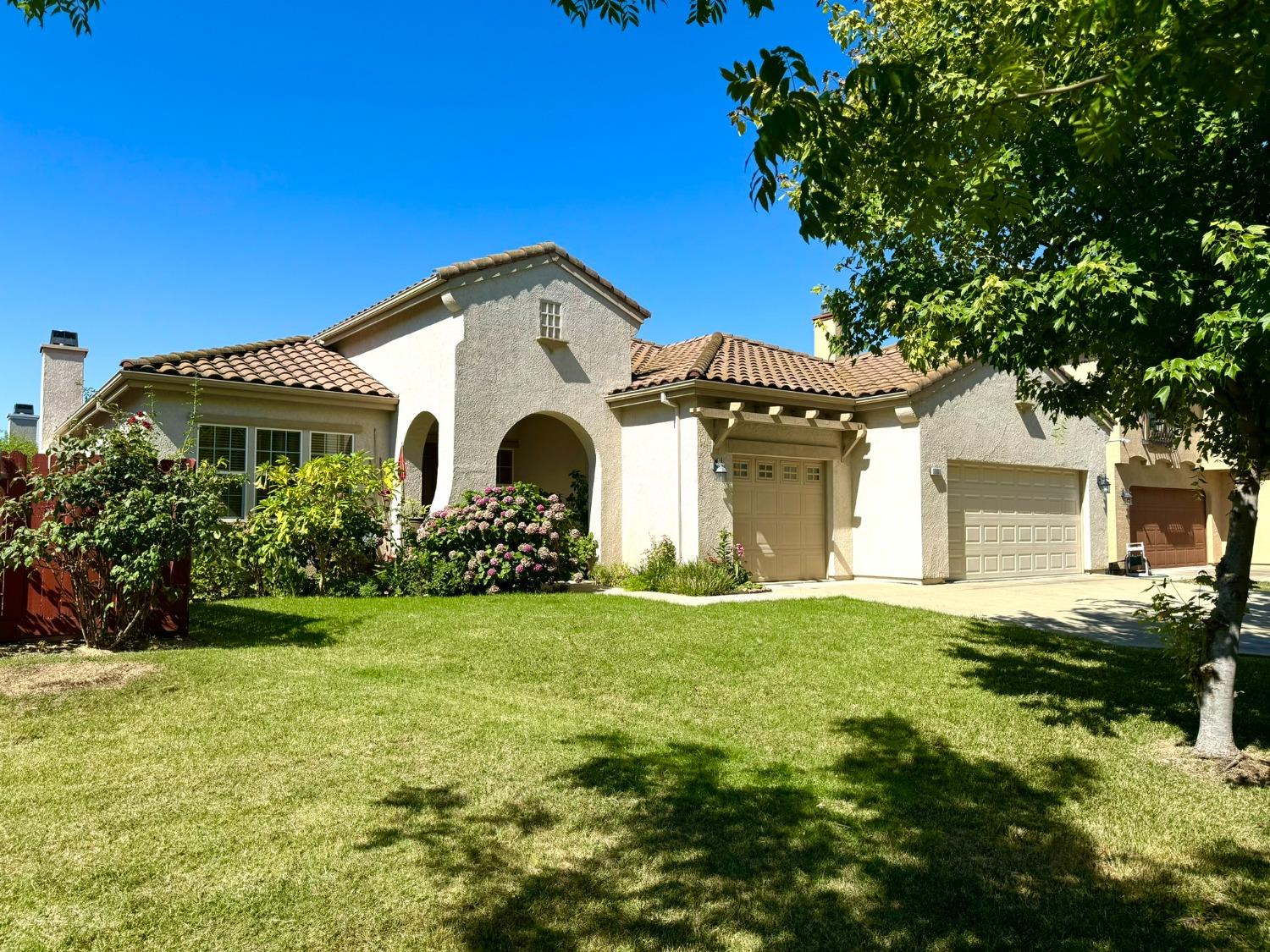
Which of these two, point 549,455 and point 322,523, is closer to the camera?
point 322,523

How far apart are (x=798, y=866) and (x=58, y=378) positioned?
→ 23.3 meters

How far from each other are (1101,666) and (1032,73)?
6312 millimetres

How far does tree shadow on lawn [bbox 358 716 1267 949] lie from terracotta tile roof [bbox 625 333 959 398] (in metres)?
10.1

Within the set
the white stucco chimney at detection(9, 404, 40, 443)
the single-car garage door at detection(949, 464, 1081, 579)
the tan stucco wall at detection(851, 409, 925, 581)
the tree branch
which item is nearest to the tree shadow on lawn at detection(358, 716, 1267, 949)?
the tree branch

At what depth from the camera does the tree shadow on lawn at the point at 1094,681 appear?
650 centimetres

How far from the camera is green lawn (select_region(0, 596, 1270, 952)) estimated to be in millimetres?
3240

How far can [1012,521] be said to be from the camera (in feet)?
59.0

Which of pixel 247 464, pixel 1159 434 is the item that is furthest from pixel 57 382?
pixel 1159 434

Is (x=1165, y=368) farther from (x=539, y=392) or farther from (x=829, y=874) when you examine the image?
(x=539, y=392)

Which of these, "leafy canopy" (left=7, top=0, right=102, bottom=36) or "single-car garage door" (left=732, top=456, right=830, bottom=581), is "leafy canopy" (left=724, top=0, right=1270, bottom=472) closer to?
"leafy canopy" (left=7, top=0, right=102, bottom=36)

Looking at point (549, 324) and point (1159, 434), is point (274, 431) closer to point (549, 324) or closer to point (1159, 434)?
point (549, 324)

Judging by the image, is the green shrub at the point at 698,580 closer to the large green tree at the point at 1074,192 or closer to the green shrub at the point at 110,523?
the large green tree at the point at 1074,192

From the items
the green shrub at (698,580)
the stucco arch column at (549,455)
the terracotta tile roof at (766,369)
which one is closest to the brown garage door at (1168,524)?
the terracotta tile roof at (766,369)

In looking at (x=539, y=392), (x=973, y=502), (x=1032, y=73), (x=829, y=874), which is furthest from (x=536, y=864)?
(x=973, y=502)
